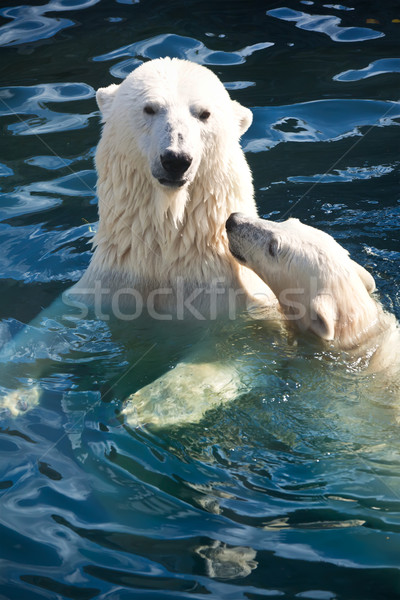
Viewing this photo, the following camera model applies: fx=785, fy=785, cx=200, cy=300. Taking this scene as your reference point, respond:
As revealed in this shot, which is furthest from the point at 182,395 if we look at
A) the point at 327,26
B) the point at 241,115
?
the point at 327,26

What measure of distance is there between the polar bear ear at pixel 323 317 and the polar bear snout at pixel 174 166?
90 centimetres

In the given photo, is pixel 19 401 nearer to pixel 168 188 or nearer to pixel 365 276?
pixel 168 188

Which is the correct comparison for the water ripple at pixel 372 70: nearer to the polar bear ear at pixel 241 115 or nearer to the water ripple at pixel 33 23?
the water ripple at pixel 33 23

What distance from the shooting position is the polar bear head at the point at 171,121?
360 centimetres

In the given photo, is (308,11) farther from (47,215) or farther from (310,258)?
(310,258)

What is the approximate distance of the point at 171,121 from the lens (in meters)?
3.62

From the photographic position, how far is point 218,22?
820 cm

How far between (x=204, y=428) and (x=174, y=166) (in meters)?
1.20

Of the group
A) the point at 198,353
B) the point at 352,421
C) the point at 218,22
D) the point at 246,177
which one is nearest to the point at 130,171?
the point at 246,177

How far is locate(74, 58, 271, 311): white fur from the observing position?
3.73 metres

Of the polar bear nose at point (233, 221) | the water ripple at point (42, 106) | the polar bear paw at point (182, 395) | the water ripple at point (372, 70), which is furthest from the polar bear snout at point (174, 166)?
the water ripple at point (372, 70)

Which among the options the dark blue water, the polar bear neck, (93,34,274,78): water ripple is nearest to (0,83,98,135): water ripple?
the dark blue water

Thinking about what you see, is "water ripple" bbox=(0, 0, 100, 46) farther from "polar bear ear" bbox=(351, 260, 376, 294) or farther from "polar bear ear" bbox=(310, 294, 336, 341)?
"polar bear ear" bbox=(310, 294, 336, 341)

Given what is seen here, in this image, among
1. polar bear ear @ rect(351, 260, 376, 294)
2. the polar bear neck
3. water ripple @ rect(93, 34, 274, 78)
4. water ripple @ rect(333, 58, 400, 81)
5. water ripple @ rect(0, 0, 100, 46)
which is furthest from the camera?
water ripple @ rect(0, 0, 100, 46)
